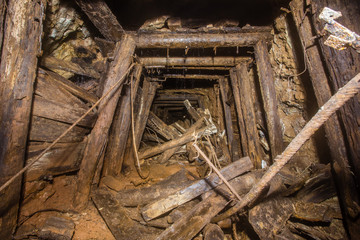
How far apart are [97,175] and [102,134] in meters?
0.74

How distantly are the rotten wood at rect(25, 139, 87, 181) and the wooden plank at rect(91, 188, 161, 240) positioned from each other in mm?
644

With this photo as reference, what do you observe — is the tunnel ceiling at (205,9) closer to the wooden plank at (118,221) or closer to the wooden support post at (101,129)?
the wooden support post at (101,129)

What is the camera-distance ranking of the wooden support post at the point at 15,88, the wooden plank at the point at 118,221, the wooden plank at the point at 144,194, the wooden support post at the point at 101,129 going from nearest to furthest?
the wooden support post at the point at 15,88
the wooden plank at the point at 118,221
the wooden support post at the point at 101,129
the wooden plank at the point at 144,194

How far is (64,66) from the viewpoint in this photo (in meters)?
2.33

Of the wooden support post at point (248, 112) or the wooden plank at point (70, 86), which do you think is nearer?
the wooden plank at point (70, 86)

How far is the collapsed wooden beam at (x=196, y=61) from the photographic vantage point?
12.2ft

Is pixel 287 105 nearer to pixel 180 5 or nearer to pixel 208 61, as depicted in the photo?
pixel 208 61

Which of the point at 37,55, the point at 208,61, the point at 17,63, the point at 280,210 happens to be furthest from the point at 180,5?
the point at 280,210

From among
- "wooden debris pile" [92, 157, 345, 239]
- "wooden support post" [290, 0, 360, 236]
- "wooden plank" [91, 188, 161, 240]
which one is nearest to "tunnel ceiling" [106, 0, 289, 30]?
"wooden support post" [290, 0, 360, 236]

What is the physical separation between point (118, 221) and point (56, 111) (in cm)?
171

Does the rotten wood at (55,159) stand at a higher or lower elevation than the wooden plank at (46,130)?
lower

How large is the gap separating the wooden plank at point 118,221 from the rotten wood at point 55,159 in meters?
0.64

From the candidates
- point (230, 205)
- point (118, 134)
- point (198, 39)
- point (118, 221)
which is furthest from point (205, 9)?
point (118, 221)

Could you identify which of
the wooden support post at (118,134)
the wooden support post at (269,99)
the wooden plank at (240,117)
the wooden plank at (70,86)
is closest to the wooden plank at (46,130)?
the wooden plank at (70,86)
